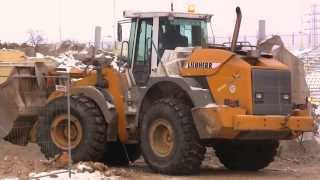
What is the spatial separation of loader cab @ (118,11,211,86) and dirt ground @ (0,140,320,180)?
210 centimetres

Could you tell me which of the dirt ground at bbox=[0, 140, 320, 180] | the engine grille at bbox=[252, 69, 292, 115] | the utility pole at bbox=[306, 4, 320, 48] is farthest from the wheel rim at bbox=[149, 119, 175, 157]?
the utility pole at bbox=[306, 4, 320, 48]

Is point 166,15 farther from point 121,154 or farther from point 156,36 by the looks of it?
point 121,154

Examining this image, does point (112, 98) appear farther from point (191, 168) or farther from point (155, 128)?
point (191, 168)

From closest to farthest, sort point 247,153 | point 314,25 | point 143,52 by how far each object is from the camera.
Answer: point 143,52 → point 247,153 → point 314,25

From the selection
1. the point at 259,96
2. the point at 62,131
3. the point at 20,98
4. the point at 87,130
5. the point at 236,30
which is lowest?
the point at 62,131

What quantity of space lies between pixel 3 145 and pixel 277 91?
7632mm

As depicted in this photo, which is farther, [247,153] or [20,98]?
[20,98]

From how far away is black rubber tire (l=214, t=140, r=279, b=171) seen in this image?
13984mm

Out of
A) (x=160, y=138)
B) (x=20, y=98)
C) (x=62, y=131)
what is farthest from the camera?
(x=20, y=98)

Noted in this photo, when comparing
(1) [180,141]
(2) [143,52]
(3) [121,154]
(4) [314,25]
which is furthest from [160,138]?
(4) [314,25]

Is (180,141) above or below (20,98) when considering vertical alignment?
below

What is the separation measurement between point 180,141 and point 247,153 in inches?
92.3

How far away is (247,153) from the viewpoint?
14.3 m

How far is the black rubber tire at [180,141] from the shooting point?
12414mm
